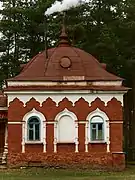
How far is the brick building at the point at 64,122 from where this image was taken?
2942cm

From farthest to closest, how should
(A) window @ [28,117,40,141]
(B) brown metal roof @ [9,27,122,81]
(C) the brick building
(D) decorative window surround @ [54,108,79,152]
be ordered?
(B) brown metal roof @ [9,27,122,81], (A) window @ [28,117,40,141], (D) decorative window surround @ [54,108,79,152], (C) the brick building

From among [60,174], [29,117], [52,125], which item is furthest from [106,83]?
[60,174]

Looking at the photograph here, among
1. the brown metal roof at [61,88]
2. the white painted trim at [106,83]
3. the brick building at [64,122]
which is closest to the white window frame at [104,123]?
the brick building at [64,122]

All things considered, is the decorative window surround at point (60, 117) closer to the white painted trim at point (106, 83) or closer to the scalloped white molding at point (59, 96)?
the scalloped white molding at point (59, 96)

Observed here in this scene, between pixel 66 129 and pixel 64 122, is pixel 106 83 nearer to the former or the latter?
pixel 64 122

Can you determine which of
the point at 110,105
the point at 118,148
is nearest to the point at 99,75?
the point at 110,105

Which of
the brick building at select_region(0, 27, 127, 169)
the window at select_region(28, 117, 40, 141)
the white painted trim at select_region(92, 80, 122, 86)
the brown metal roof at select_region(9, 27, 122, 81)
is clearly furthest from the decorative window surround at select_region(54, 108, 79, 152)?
the white painted trim at select_region(92, 80, 122, 86)

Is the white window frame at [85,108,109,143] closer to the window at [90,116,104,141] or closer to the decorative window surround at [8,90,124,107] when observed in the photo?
the window at [90,116,104,141]

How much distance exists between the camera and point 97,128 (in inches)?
1173

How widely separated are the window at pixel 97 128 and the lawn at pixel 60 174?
2337mm

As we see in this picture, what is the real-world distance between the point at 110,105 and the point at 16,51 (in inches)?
740

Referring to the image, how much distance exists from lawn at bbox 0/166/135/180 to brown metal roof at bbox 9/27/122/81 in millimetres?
5184

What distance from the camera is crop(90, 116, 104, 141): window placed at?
2972 centimetres

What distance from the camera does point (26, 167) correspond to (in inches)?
1146
